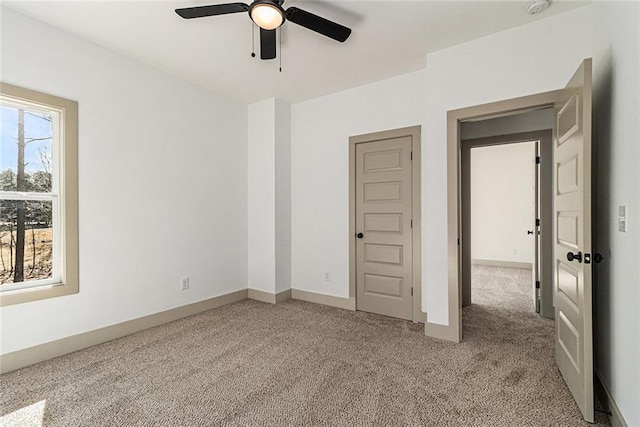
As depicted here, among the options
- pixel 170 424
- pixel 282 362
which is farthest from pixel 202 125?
pixel 170 424

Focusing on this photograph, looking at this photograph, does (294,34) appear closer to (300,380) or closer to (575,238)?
(575,238)

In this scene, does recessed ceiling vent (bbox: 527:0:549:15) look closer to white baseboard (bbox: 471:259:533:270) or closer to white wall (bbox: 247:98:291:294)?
white wall (bbox: 247:98:291:294)

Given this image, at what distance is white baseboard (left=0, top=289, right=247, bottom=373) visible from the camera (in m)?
2.35

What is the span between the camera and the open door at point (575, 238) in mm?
1711

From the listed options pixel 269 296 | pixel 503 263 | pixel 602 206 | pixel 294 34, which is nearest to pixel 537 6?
pixel 602 206

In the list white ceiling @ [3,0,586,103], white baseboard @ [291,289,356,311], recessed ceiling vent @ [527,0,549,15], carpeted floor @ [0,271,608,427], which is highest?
white ceiling @ [3,0,586,103]

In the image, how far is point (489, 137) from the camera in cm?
398

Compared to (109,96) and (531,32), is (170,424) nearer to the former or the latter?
(109,96)

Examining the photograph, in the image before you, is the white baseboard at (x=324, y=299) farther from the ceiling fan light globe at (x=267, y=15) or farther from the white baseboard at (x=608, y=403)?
the ceiling fan light globe at (x=267, y=15)

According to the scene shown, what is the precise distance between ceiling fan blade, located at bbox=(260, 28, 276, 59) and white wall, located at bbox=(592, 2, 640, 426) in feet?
6.73

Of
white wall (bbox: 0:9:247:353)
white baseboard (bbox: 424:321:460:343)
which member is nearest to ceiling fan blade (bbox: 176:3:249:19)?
white wall (bbox: 0:9:247:353)

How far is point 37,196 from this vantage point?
8.33 ft

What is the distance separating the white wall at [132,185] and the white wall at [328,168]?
90cm

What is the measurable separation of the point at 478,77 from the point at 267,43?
186cm
